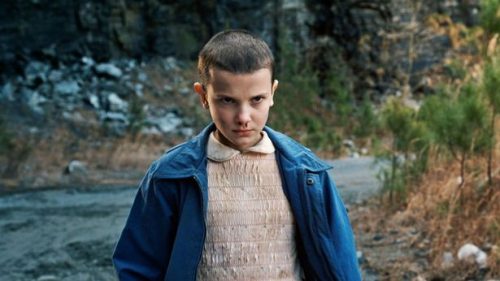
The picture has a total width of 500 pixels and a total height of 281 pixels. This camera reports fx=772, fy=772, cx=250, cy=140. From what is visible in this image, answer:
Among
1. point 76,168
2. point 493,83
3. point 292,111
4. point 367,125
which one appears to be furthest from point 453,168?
point 292,111

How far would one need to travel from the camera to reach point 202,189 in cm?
169

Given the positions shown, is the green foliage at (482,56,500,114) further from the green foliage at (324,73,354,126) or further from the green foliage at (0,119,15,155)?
the green foliage at (324,73,354,126)

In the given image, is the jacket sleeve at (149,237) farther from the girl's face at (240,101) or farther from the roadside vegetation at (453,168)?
the roadside vegetation at (453,168)

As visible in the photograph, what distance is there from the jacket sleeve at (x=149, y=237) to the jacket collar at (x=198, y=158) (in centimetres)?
4

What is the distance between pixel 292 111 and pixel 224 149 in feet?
37.3

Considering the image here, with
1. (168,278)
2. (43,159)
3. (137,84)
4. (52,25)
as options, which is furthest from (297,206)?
(52,25)

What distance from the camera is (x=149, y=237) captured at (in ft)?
5.66

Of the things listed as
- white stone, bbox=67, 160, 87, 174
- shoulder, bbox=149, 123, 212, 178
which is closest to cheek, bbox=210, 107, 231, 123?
shoulder, bbox=149, 123, 212, 178

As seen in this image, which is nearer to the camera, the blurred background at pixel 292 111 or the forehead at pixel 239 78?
the forehead at pixel 239 78

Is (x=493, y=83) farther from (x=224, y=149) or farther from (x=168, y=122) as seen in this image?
(x=168, y=122)

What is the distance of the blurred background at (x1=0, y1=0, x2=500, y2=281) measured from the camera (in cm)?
467

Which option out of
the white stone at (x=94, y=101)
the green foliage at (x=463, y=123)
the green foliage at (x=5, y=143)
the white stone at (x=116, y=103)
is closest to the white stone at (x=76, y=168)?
the green foliage at (x=5, y=143)

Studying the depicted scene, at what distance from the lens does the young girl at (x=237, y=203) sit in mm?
1675

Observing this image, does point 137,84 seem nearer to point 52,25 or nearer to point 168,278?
point 52,25
